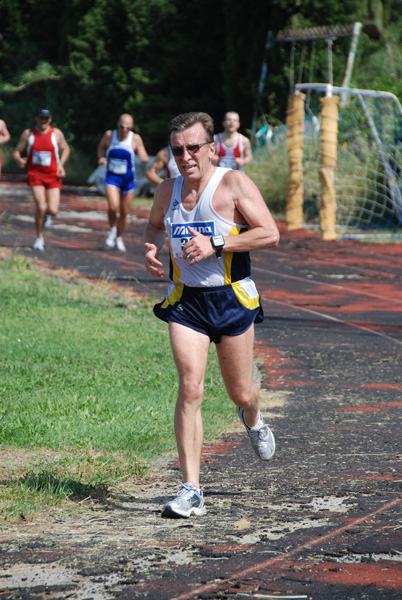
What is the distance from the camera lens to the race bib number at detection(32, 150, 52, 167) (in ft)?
47.0

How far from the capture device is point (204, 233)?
472 cm

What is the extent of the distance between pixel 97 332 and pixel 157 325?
907 mm

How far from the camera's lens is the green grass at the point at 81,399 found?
5223 millimetres

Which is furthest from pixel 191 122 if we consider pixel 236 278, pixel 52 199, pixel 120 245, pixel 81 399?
pixel 120 245

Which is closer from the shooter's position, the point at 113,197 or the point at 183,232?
the point at 183,232

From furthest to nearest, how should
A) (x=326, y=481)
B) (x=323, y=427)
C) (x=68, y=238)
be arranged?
(x=68, y=238), (x=323, y=427), (x=326, y=481)

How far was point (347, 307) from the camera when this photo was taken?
11641 millimetres

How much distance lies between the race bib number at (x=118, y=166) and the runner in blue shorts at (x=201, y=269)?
9.77 m

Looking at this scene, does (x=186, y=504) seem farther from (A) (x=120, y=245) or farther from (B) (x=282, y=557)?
(A) (x=120, y=245)

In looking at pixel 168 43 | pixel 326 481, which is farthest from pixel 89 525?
pixel 168 43

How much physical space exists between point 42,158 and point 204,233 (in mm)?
10073

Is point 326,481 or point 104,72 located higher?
point 104,72

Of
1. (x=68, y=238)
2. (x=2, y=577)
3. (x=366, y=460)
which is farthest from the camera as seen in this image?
(x=68, y=238)

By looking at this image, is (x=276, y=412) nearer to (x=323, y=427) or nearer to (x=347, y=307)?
(x=323, y=427)
